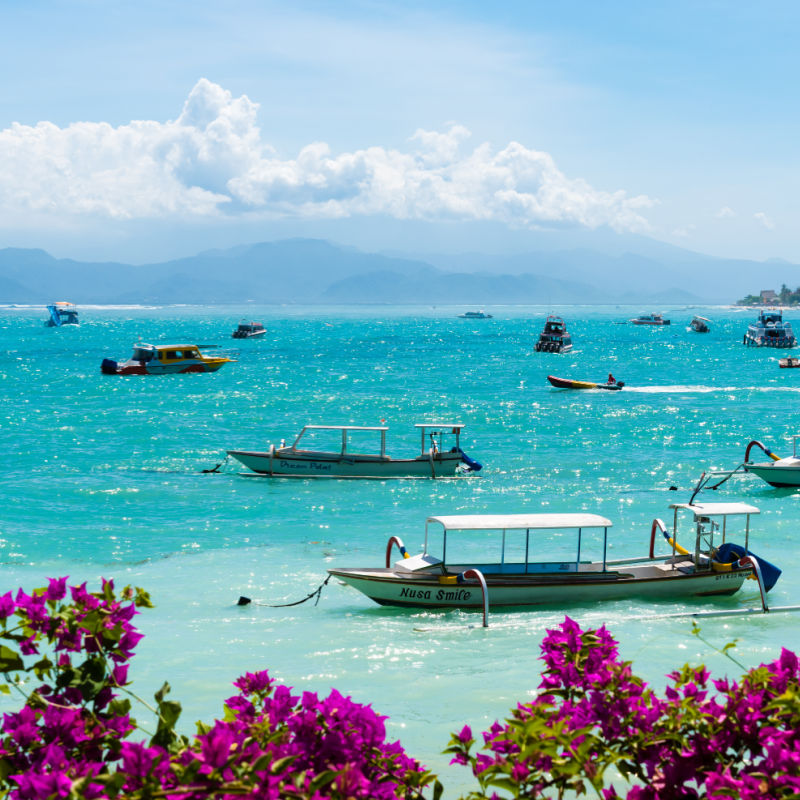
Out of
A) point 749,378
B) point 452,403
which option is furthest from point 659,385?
point 452,403

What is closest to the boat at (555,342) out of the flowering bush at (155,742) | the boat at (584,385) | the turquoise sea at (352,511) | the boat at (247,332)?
the turquoise sea at (352,511)

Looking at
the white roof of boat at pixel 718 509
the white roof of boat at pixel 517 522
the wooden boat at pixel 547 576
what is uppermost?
the white roof of boat at pixel 718 509

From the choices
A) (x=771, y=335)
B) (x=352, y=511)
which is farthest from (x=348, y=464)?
(x=771, y=335)

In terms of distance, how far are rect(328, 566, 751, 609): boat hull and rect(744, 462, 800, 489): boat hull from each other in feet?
49.7

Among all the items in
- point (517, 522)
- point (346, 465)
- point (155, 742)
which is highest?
point (155, 742)

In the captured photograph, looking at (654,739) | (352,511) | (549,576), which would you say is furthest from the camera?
(352,511)

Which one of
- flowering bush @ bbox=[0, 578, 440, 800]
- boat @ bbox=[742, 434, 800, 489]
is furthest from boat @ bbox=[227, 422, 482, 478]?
flowering bush @ bbox=[0, 578, 440, 800]

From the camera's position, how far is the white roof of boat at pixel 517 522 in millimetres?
17953

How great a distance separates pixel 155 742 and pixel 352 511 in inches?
994

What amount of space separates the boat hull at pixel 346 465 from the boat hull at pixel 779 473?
11362 millimetres

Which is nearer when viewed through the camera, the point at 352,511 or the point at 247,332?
the point at 352,511

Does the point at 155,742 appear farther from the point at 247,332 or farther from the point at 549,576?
the point at 247,332

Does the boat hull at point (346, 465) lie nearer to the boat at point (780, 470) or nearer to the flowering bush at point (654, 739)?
the boat at point (780, 470)

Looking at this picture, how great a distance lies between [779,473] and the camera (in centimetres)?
3259
